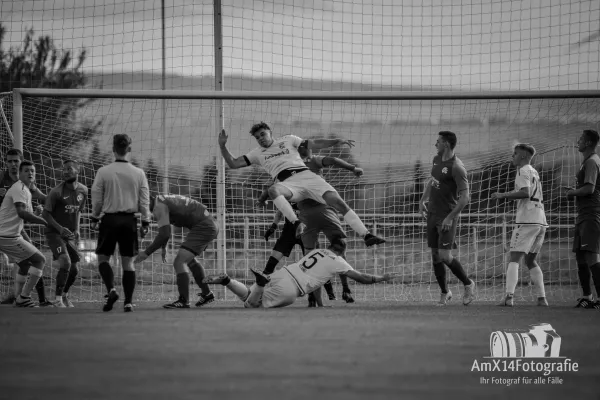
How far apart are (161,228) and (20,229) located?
6.73 feet

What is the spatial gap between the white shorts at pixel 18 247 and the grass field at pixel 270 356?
107 inches

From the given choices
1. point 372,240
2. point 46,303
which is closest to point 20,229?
point 46,303

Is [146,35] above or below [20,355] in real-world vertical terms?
above

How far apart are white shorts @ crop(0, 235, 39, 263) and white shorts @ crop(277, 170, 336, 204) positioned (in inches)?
133

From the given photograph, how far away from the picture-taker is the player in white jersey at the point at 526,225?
37.6 feet

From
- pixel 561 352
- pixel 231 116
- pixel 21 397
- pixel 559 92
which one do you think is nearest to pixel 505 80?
pixel 559 92

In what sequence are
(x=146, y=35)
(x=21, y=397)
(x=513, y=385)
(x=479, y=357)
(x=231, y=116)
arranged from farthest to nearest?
(x=146, y=35), (x=231, y=116), (x=479, y=357), (x=513, y=385), (x=21, y=397)

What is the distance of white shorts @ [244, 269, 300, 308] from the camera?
10078 millimetres

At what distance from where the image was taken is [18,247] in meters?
11.7

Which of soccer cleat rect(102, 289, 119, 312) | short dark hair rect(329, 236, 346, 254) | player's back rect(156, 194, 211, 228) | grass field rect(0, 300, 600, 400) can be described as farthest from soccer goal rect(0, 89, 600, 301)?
grass field rect(0, 300, 600, 400)

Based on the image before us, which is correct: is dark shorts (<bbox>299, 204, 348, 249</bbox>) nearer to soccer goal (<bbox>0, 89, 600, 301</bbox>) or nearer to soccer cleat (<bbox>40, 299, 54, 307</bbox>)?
soccer goal (<bbox>0, 89, 600, 301</bbox>)

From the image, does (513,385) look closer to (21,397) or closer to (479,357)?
(479,357)

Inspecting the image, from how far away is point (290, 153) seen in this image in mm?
11336

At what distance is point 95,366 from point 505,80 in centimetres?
1021
